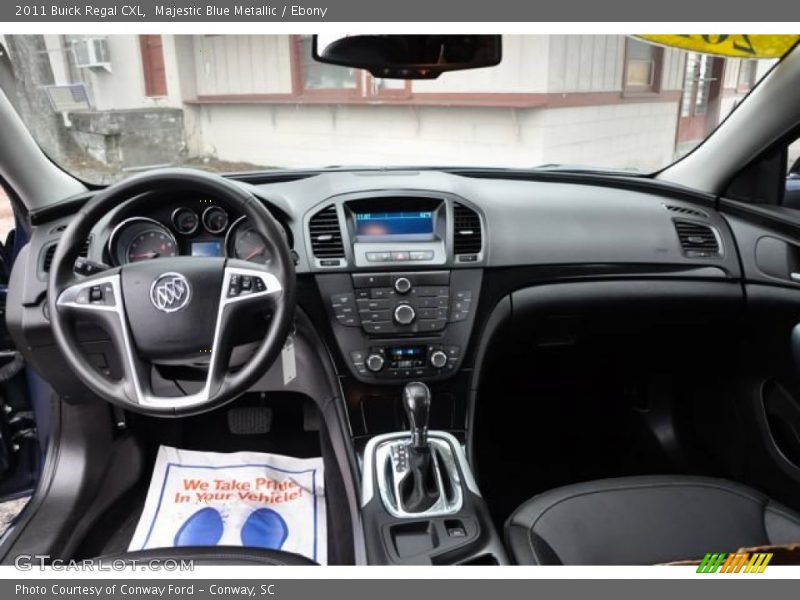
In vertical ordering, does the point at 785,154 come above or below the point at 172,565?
above

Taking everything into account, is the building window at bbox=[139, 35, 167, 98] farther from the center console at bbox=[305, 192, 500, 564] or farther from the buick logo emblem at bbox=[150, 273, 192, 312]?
the buick logo emblem at bbox=[150, 273, 192, 312]

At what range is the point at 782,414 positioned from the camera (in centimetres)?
221

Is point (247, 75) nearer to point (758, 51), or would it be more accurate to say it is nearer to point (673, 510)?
point (758, 51)

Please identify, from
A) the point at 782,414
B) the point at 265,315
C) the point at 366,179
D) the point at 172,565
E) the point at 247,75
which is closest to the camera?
the point at 172,565

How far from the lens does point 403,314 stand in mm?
1859

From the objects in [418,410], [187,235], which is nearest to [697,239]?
[418,410]

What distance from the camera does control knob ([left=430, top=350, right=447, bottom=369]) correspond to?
1899mm

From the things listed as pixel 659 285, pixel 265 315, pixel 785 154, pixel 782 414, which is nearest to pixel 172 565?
pixel 265 315

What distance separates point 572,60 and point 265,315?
412cm

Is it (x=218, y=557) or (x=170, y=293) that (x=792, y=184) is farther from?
(x=218, y=557)

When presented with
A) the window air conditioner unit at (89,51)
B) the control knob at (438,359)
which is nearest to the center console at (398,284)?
the control knob at (438,359)

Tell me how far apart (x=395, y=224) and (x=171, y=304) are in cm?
75

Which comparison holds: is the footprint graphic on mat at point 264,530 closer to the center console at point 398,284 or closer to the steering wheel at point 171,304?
the center console at point 398,284

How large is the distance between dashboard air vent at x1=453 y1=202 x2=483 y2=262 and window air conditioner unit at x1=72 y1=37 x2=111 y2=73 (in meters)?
1.25
